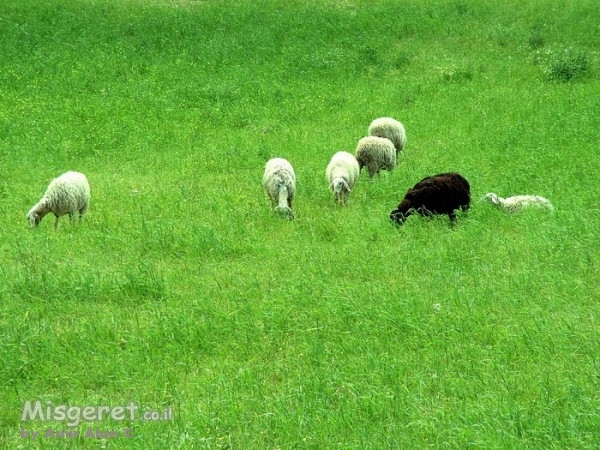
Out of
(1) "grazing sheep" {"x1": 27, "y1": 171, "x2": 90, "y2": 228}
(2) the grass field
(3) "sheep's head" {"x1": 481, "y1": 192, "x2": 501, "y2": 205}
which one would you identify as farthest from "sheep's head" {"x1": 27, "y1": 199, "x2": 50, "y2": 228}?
(3) "sheep's head" {"x1": 481, "y1": 192, "x2": 501, "y2": 205}

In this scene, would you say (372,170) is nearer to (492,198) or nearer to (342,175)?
(342,175)

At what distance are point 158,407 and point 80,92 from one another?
1966 centimetres

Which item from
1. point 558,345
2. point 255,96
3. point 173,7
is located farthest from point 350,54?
point 558,345

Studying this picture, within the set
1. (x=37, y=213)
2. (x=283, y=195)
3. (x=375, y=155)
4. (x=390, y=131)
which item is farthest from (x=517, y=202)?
(x=37, y=213)

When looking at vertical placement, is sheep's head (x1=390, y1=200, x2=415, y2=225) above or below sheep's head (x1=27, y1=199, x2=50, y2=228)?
below

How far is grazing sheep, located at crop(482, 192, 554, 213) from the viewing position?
11.9 m

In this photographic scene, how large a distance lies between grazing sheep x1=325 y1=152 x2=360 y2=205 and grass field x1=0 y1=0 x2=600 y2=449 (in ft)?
1.07

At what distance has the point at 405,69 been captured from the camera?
84.7 ft

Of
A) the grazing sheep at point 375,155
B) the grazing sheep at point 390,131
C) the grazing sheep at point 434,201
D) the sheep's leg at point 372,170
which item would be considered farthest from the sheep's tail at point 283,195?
the grazing sheep at point 390,131

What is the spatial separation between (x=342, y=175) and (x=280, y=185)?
1232mm

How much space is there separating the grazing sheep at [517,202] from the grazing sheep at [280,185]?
330cm

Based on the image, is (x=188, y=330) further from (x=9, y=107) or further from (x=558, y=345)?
(x=9, y=107)

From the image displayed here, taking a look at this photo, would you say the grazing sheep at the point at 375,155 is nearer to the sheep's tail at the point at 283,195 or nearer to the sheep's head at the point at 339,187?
the sheep's head at the point at 339,187

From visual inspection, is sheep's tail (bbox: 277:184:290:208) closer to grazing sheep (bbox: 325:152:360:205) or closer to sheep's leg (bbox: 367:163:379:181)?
grazing sheep (bbox: 325:152:360:205)
